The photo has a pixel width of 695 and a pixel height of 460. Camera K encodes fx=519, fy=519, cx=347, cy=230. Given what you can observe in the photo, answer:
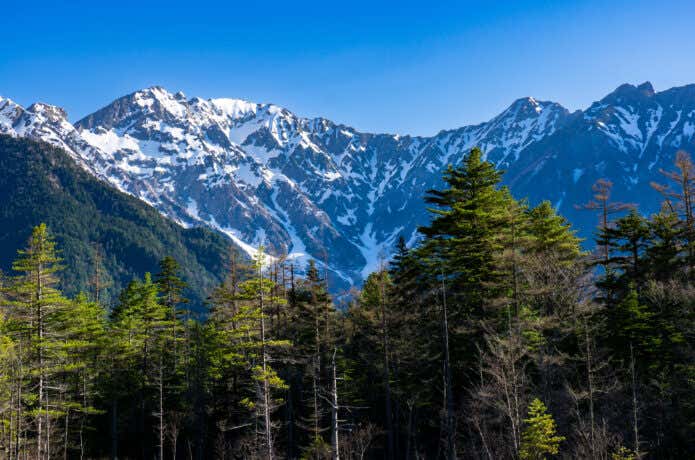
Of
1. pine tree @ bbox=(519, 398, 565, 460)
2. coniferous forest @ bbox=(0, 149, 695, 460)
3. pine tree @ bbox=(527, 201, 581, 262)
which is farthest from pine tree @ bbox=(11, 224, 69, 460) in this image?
pine tree @ bbox=(527, 201, 581, 262)

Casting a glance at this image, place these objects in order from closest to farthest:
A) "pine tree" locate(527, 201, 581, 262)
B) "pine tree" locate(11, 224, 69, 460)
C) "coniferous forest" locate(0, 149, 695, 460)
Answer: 1. "coniferous forest" locate(0, 149, 695, 460)
2. "pine tree" locate(11, 224, 69, 460)
3. "pine tree" locate(527, 201, 581, 262)

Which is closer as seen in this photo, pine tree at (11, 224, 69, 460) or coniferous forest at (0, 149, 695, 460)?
coniferous forest at (0, 149, 695, 460)

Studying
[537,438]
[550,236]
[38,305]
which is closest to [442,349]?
[537,438]

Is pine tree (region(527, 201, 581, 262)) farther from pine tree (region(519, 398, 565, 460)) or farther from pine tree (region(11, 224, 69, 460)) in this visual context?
pine tree (region(11, 224, 69, 460))

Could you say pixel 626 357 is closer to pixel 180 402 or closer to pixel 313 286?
pixel 313 286

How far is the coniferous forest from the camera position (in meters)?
23.9

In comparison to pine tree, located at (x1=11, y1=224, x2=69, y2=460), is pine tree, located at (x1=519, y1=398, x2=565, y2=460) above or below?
below

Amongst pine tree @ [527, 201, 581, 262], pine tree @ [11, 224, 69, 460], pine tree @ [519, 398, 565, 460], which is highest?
pine tree @ [527, 201, 581, 262]

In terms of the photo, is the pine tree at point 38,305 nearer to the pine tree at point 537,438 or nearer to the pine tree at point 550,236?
the pine tree at point 537,438

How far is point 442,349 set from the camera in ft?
94.6

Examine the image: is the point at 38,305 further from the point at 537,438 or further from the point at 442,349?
the point at 537,438

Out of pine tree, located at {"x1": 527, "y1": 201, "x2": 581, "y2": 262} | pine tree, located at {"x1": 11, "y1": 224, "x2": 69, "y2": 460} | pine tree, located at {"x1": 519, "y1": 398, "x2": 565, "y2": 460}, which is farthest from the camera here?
pine tree, located at {"x1": 527, "y1": 201, "x2": 581, "y2": 262}

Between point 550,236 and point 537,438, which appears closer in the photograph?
point 537,438

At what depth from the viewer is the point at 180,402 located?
44281mm
